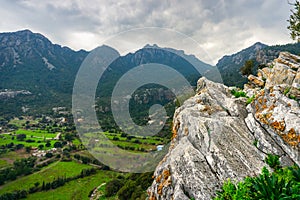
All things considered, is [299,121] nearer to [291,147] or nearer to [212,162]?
[291,147]

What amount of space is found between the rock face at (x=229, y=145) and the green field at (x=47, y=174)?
6950cm

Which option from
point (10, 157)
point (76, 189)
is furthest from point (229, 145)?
point (10, 157)

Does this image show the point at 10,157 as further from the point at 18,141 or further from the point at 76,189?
the point at 76,189

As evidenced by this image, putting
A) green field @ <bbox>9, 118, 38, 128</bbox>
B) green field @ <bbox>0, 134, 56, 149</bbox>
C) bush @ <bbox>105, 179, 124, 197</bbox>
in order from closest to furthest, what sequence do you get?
bush @ <bbox>105, 179, 124, 197</bbox> < green field @ <bbox>0, 134, 56, 149</bbox> < green field @ <bbox>9, 118, 38, 128</bbox>

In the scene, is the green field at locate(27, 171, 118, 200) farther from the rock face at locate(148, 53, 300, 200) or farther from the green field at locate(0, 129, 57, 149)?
the rock face at locate(148, 53, 300, 200)

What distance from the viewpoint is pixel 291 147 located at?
946cm

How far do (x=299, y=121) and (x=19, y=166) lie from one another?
90.6 metres

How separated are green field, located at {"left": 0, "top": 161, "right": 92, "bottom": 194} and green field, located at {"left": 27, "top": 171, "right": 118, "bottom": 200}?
19.0 feet

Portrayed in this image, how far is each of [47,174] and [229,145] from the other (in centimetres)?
7823

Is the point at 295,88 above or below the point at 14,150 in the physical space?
above

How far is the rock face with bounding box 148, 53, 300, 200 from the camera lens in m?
9.17

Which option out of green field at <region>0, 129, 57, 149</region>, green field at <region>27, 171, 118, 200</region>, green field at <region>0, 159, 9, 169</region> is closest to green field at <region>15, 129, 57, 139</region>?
green field at <region>0, 129, 57, 149</region>

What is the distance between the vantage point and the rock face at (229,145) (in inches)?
361

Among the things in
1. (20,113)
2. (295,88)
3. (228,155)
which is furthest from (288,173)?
(20,113)
